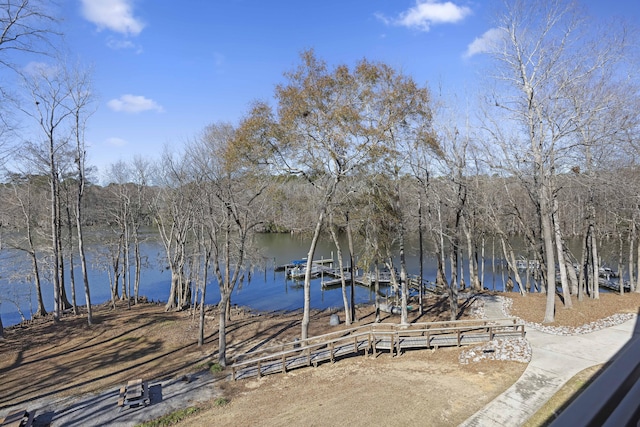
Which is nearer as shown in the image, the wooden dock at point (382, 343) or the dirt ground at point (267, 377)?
the dirt ground at point (267, 377)

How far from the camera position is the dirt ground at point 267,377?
9492 mm

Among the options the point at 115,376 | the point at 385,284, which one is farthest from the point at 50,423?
the point at 385,284

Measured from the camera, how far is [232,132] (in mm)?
15648

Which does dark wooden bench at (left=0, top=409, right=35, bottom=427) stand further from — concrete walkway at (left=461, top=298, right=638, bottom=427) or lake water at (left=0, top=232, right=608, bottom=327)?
lake water at (left=0, top=232, right=608, bottom=327)

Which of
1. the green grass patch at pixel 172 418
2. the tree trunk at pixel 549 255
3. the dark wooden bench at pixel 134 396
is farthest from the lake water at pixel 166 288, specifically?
the green grass patch at pixel 172 418

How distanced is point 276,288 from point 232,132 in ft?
71.8

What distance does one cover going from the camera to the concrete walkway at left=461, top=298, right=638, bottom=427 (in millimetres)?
8461

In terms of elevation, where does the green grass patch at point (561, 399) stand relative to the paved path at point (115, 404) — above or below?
above

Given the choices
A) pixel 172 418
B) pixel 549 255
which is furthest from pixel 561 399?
pixel 172 418

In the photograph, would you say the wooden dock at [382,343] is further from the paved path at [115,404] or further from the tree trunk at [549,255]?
the tree trunk at [549,255]

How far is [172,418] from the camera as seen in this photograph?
33.8 ft

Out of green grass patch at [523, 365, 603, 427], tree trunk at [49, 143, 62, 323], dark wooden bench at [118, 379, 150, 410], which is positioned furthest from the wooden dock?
tree trunk at [49, 143, 62, 323]

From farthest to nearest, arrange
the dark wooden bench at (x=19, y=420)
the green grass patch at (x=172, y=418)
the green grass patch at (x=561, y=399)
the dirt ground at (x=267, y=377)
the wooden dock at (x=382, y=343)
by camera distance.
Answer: the wooden dock at (x=382, y=343) → the green grass patch at (x=172, y=418) → the dark wooden bench at (x=19, y=420) → the dirt ground at (x=267, y=377) → the green grass patch at (x=561, y=399)

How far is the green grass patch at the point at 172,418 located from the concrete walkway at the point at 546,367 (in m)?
7.34
